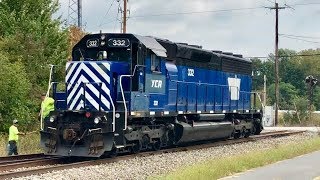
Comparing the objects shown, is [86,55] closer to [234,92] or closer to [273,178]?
[273,178]

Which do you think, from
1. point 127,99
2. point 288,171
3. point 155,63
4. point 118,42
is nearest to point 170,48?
point 155,63

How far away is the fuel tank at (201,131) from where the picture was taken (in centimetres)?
2070

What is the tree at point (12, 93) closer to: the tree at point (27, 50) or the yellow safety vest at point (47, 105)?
the tree at point (27, 50)

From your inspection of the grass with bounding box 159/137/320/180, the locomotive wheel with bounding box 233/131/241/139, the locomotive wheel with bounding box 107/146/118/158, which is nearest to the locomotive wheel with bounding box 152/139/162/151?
A: the locomotive wheel with bounding box 107/146/118/158

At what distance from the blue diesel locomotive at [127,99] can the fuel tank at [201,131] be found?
4cm

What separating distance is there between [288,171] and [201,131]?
881 cm

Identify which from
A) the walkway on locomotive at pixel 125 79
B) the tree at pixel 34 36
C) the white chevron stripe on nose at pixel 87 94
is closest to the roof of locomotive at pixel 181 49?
the walkway on locomotive at pixel 125 79

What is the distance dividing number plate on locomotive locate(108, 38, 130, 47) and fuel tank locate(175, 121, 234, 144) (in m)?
4.44

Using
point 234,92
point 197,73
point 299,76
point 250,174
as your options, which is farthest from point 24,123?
point 299,76

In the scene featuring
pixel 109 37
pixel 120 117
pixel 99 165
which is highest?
pixel 109 37

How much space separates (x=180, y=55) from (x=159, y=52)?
3.16 m

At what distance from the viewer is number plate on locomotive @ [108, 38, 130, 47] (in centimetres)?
1759

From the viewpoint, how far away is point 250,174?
13.0 metres

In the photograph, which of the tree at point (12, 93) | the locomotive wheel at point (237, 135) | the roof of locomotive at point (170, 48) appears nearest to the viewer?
the roof of locomotive at point (170, 48)
